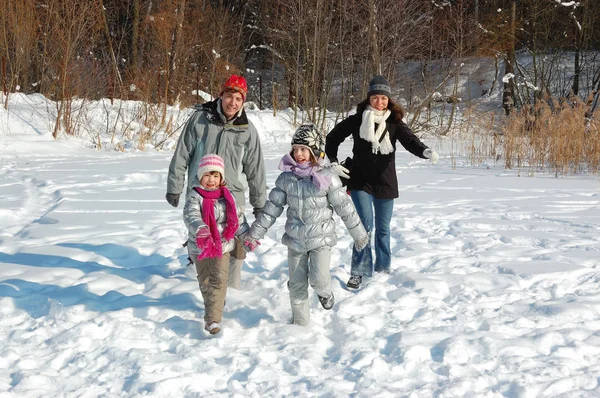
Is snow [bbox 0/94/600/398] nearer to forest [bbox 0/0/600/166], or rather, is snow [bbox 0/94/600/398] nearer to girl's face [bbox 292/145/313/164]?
girl's face [bbox 292/145/313/164]

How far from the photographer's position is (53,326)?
3.68 metres

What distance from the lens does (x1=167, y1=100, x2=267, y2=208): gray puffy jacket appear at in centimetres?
423

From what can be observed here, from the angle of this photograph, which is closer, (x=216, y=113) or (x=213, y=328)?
(x=213, y=328)

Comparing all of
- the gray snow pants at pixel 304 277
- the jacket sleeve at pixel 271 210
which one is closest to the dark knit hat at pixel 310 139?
the jacket sleeve at pixel 271 210

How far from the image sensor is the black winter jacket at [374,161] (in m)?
4.52

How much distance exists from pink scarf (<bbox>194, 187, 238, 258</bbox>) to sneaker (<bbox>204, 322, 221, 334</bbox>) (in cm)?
41

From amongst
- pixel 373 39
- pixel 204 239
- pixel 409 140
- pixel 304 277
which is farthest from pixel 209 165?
pixel 373 39

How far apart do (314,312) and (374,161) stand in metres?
1.25

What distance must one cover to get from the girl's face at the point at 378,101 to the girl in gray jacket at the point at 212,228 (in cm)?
137

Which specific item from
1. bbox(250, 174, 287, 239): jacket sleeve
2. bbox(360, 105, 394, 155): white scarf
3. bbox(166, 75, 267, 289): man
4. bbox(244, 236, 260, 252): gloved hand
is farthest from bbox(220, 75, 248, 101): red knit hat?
bbox(244, 236, 260, 252): gloved hand

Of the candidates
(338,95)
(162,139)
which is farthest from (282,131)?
(162,139)

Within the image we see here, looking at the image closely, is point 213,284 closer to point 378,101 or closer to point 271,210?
point 271,210

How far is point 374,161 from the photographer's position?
14.9ft

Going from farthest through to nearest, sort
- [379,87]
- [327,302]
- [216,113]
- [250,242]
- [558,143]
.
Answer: [558,143], [379,87], [216,113], [327,302], [250,242]
